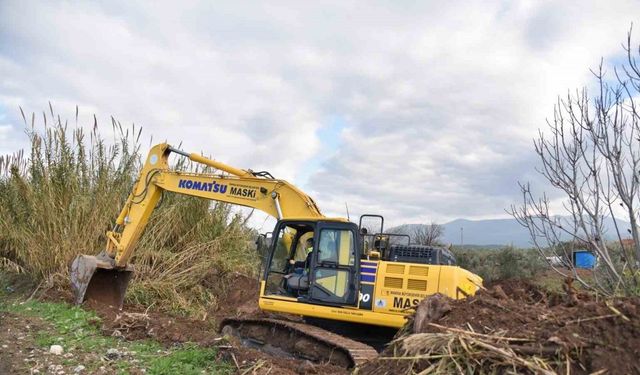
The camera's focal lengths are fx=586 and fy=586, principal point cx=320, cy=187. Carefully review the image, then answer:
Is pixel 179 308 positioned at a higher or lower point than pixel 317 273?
lower

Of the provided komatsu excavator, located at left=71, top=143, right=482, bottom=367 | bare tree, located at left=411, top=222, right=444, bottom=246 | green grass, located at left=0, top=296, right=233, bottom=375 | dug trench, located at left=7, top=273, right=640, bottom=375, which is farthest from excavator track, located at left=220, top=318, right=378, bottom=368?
bare tree, located at left=411, top=222, right=444, bottom=246

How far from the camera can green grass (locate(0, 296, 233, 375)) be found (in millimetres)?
6117

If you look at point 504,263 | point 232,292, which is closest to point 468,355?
point 232,292

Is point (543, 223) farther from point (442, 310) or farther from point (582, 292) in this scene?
point (442, 310)

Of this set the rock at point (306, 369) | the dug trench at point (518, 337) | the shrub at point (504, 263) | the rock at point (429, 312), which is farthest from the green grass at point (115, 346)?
the shrub at point (504, 263)

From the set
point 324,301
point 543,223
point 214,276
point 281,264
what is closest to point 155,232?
point 214,276

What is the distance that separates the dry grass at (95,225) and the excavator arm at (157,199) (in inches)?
31.5

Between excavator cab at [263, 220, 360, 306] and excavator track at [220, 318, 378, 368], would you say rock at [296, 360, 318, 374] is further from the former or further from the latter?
excavator cab at [263, 220, 360, 306]

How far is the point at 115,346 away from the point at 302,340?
228 centimetres

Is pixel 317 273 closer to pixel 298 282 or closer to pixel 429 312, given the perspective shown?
pixel 298 282

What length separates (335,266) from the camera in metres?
7.88

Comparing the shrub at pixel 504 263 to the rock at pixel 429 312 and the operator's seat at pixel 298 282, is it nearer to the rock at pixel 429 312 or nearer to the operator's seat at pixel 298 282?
the operator's seat at pixel 298 282

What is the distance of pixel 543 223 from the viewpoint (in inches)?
214

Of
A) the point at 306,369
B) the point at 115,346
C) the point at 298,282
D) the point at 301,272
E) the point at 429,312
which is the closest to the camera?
the point at 429,312
